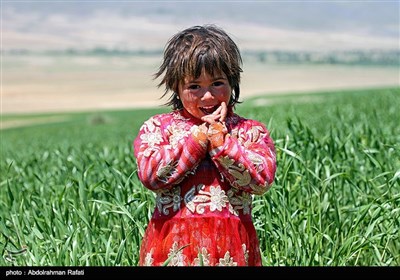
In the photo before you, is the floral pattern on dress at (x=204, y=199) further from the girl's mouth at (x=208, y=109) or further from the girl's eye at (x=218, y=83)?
the girl's eye at (x=218, y=83)

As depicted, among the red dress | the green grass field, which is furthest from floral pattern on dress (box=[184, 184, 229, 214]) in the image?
the green grass field

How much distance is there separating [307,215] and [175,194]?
1219mm

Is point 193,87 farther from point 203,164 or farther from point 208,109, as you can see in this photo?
point 203,164

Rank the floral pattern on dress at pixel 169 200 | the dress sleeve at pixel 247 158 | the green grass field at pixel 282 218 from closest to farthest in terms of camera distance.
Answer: the dress sleeve at pixel 247 158 < the floral pattern on dress at pixel 169 200 < the green grass field at pixel 282 218

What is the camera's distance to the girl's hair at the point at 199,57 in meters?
3.37

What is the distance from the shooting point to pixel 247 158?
325 cm

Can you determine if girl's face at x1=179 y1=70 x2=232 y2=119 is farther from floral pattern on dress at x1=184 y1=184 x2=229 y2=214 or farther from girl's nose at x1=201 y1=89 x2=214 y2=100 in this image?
floral pattern on dress at x1=184 y1=184 x2=229 y2=214

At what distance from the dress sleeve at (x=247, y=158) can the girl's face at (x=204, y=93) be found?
0.46 ft

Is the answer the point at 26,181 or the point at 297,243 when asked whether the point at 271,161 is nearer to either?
the point at 297,243

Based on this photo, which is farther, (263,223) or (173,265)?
(263,223)

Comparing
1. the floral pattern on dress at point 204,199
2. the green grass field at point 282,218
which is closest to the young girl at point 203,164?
the floral pattern on dress at point 204,199

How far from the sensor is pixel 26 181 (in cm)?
660

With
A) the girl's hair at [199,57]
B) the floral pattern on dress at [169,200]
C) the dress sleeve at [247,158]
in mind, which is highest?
the girl's hair at [199,57]
